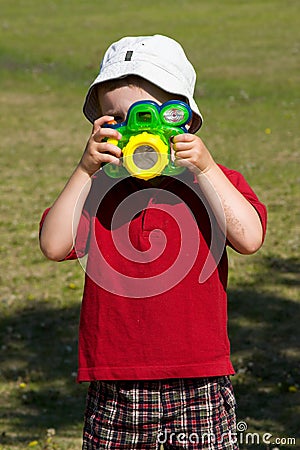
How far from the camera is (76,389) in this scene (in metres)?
5.57

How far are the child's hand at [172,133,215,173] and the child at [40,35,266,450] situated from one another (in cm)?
8

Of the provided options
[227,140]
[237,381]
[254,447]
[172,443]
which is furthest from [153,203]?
[227,140]

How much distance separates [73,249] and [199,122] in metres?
0.57

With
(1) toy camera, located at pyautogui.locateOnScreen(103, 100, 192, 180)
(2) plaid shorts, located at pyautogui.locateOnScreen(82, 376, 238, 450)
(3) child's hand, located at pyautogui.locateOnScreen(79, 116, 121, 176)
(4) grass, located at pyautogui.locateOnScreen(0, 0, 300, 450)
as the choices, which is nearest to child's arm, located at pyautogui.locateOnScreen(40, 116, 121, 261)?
(3) child's hand, located at pyautogui.locateOnScreen(79, 116, 121, 176)

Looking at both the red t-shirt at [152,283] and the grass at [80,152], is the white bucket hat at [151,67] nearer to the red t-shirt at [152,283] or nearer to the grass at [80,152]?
the red t-shirt at [152,283]

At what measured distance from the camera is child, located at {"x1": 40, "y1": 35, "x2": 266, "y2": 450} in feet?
8.92

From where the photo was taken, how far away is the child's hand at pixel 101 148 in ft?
8.41

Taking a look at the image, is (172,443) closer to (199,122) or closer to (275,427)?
(199,122)

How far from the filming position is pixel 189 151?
101 inches

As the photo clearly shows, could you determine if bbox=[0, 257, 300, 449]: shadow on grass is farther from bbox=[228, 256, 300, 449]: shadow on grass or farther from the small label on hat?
the small label on hat

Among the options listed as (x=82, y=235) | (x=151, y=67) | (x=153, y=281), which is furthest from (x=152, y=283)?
(x=151, y=67)

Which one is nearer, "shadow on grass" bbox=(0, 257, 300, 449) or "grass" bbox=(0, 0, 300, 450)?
"shadow on grass" bbox=(0, 257, 300, 449)

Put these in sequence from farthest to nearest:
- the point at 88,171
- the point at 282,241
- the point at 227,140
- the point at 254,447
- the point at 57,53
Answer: the point at 57,53 → the point at 227,140 → the point at 282,241 → the point at 254,447 → the point at 88,171

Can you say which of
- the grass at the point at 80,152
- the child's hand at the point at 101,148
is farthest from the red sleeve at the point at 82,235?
the grass at the point at 80,152
